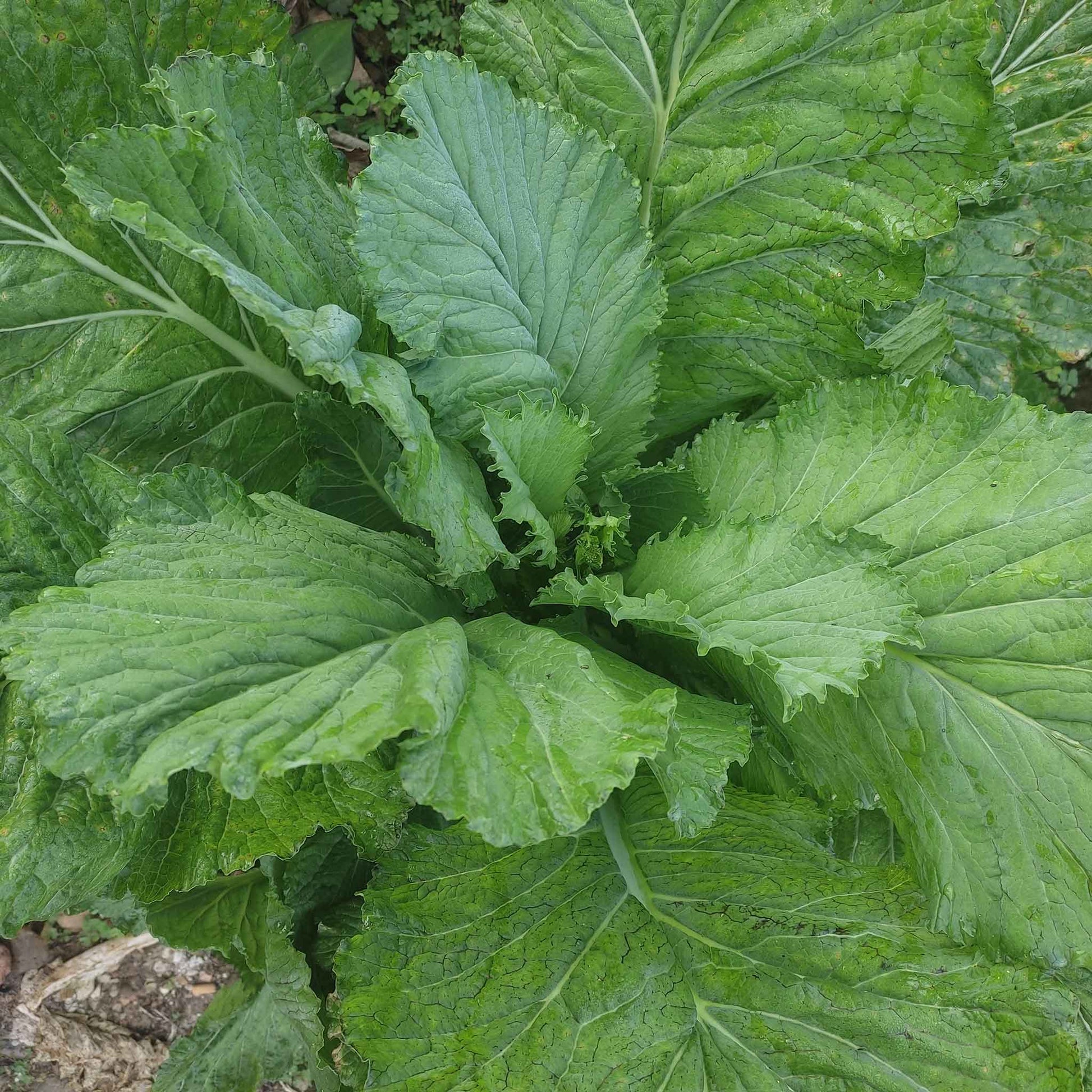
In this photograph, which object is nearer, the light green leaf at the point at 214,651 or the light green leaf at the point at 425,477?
the light green leaf at the point at 214,651

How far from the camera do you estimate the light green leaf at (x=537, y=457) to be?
61.4 inches

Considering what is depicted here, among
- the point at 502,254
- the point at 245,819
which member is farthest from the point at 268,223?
the point at 245,819

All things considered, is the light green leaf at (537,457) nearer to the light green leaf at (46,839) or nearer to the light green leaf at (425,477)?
the light green leaf at (425,477)

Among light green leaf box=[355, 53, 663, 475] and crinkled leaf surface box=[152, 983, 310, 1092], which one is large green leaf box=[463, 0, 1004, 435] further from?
crinkled leaf surface box=[152, 983, 310, 1092]

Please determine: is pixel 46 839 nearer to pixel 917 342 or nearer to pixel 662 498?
pixel 662 498

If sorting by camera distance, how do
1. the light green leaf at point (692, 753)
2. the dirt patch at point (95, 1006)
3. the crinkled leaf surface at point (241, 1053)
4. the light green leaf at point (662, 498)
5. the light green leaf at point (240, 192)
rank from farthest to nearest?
the dirt patch at point (95, 1006), the crinkled leaf surface at point (241, 1053), the light green leaf at point (662, 498), the light green leaf at point (692, 753), the light green leaf at point (240, 192)

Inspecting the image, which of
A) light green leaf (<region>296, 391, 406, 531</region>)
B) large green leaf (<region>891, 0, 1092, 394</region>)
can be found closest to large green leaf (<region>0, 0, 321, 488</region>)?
light green leaf (<region>296, 391, 406, 531</region>)

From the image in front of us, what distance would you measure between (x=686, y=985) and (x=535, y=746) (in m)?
0.74

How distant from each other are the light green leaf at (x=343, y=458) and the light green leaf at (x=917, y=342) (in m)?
1.10

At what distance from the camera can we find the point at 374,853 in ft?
6.18

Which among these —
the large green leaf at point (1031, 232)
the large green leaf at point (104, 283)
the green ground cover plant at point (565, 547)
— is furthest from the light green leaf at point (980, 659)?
the large green leaf at point (104, 283)

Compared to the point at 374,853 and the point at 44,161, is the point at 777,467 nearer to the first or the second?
the point at 374,853

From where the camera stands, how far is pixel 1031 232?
7.86ft

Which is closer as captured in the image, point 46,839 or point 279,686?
point 279,686
